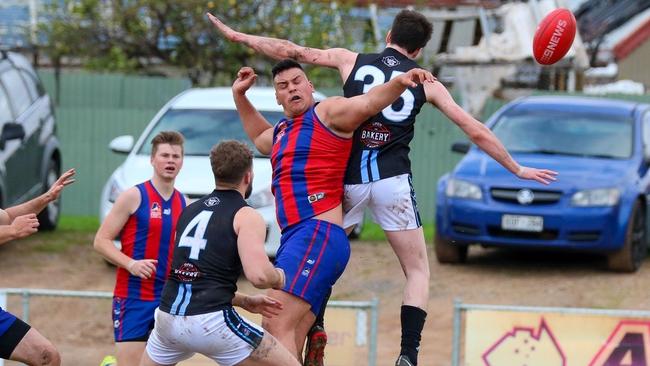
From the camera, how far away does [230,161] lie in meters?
7.40

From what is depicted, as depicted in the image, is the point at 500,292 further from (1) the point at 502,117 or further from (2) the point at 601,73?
(2) the point at 601,73

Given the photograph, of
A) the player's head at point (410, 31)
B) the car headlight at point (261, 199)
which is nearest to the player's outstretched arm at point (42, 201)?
the player's head at point (410, 31)

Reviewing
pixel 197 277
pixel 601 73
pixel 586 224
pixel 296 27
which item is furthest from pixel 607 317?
pixel 601 73

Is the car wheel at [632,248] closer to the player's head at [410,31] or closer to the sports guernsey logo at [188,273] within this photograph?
the player's head at [410,31]

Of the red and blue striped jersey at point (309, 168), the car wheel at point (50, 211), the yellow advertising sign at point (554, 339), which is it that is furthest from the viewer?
the car wheel at point (50, 211)

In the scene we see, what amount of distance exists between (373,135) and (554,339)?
3.84 meters

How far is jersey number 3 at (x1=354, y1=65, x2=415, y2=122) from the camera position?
8008mm

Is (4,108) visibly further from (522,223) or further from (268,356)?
(268,356)

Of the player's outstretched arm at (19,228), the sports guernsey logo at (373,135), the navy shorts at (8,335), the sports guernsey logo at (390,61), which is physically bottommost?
the navy shorts at (8,335)

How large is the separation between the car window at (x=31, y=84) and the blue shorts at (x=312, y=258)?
30.9 feet

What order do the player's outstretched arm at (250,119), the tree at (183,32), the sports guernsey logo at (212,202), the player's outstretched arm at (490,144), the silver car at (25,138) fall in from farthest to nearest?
the tree at (183,32) < the silver car at (25,138) < the player's outstretched arm at (250,119) < the player's outstretched arm at (490,144) < the sports guernsey logo at (212,202)

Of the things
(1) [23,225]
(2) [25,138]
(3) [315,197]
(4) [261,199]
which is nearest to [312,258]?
(3) [315,197]

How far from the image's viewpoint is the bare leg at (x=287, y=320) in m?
7.80

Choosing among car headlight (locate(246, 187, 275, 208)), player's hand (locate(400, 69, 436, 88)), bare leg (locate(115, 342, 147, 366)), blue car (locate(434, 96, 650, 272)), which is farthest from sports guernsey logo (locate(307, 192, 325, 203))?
blue car (locate(434, 96, 650, 272))
